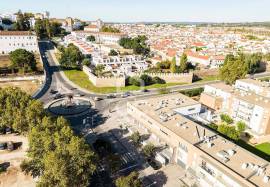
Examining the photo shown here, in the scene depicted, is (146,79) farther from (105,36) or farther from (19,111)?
(105,36)

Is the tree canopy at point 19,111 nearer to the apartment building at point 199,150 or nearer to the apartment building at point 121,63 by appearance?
the apartment building at point 199,150

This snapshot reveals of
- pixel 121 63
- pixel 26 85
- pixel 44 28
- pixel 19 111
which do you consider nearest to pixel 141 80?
pixel 121 63

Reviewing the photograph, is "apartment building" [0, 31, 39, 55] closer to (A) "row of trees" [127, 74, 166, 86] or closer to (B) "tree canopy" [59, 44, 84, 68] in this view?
(B) "tree canopy" [59, 44, 84, 68]

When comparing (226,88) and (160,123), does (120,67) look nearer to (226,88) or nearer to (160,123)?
(226,88)

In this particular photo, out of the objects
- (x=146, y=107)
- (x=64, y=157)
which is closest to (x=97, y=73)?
(x=146, y=107)

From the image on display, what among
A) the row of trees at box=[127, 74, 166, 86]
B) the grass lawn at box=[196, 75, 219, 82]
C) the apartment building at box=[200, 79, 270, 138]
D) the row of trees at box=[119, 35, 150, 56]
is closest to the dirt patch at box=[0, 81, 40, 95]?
the row of trees at box=[127, 74, 166, 86]
